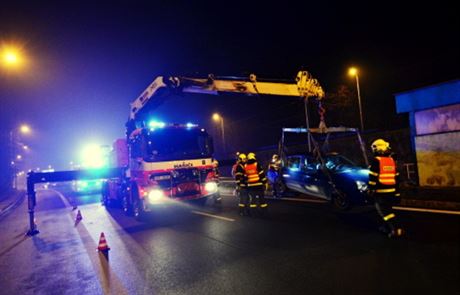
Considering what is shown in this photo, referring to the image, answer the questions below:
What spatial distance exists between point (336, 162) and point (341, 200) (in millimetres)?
1529

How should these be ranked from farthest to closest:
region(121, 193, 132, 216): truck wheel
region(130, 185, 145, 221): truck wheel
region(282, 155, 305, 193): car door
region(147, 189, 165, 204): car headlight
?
1. region(121, 193, 132, 216): truck wheel
2. region(282, 155, 305, 193): car door
3. region(130, 185, 145, 221): truck wheel
4. region(147, 189, 165, 204): car headlight

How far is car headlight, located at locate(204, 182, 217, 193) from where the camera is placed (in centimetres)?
1077

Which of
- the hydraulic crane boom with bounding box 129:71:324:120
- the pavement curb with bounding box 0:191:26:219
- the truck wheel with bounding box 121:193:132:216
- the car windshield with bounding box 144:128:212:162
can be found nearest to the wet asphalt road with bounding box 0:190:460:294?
the car windshield with bounding box 144:128:212:162

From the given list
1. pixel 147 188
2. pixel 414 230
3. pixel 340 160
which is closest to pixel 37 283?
pixel 147 188

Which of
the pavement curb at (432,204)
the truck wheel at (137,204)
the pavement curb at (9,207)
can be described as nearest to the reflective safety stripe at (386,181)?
the pavement curb at (432,204)

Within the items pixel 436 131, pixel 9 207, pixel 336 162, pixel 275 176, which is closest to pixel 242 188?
pixel 336 162

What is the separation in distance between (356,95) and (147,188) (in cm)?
2040

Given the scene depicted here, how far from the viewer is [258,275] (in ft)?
15.9

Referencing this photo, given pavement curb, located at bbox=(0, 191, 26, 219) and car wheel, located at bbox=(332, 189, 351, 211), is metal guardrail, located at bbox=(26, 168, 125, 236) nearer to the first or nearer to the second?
car wheel, located at bbox=(332, 189, 351, 211)

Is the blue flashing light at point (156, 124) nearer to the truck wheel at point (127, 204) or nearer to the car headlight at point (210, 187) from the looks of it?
the car headlight at point (210, 187)

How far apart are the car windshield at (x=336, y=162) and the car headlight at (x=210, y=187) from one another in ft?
12.2

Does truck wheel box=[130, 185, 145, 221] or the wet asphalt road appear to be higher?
truck wheel box=[130, 185, 145, 221]

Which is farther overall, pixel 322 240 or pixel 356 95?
pixel 356 95

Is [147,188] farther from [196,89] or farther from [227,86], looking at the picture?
[227,86]
